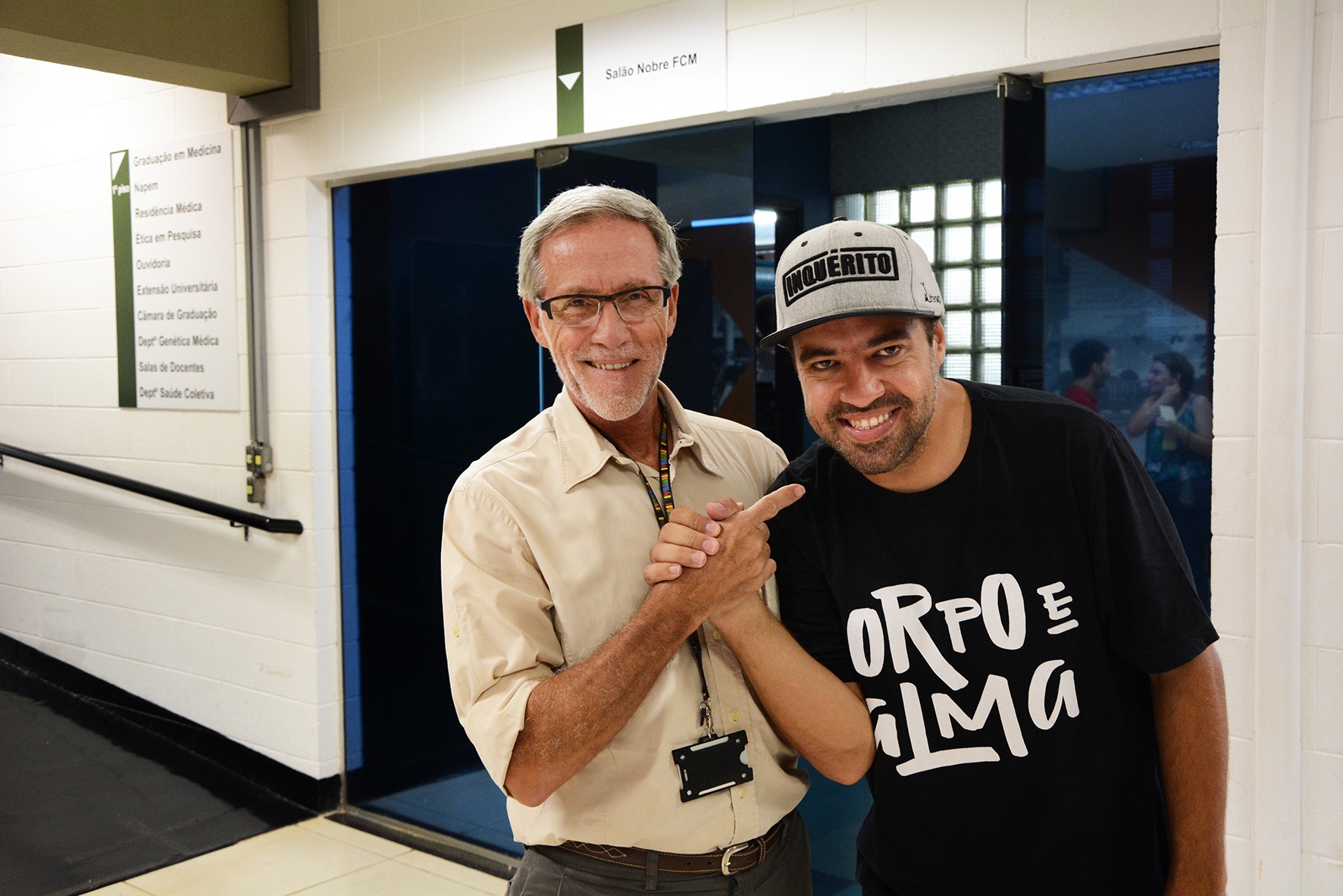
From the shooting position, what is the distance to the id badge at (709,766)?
4.92 feet

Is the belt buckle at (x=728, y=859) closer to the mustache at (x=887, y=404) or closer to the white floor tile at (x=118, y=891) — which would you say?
the mustache at (x=887, y=404)

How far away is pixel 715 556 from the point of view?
141 cm

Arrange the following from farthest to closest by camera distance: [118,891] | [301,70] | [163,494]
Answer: [163,494], [301,70], [118,891]

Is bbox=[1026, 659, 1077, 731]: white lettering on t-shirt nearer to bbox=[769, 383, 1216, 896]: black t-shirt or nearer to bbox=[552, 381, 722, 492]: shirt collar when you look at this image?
bbox=[769, 383, 1216, 896]: black t-shirt

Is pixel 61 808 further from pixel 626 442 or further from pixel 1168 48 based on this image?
pixel 1168 48

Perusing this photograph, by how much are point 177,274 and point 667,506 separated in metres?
3.29

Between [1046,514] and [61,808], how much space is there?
3.75 meters

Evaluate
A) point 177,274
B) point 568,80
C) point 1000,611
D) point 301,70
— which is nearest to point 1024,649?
point 1000,611

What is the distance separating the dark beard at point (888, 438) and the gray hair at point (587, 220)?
1.32 ft

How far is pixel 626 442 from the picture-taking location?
→ 1703 mm

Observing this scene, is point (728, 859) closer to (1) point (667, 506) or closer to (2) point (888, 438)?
(1) point (667, 506)

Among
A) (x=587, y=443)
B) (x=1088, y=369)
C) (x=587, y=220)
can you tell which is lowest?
(x=587, y=443)

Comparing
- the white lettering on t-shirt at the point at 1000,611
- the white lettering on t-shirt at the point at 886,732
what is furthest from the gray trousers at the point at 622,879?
the white lettering on t-shirt at the point at 1000,611

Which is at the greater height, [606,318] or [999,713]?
[606,318]
